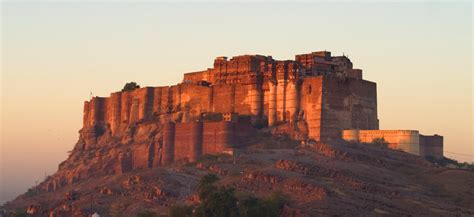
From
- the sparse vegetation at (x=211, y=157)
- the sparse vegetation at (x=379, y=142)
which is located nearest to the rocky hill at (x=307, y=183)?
the sparse vegetation at (x=211, y=157)

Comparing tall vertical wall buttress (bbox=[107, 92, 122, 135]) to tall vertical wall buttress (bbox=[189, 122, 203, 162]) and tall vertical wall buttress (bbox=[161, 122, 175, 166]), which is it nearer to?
tall vertical wall buttress (bbox=[161, 122, 175, 166])

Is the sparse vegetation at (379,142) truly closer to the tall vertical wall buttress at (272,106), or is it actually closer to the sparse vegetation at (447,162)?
the sparse vegetation at (447,162)

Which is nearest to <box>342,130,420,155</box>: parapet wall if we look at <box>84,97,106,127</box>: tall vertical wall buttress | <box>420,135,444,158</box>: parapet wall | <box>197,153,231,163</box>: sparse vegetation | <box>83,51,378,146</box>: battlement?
<box>83,51,378,146</box>: battlement

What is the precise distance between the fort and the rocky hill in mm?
1882

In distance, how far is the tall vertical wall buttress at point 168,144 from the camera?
86062 millimetres

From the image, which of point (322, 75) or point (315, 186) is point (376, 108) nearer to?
point (322, 75)

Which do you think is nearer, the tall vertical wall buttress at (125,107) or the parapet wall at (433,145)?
the parapet wall at (433,145)

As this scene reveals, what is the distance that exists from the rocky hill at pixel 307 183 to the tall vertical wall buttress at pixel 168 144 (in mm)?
2670

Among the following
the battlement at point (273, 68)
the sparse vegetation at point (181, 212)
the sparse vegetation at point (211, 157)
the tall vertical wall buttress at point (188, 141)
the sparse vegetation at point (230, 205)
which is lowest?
the sparse vegetation at point (181, 212)

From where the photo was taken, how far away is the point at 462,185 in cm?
7138

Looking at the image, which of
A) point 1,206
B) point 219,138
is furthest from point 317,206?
point 1,206

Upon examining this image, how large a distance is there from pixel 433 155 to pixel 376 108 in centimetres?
756

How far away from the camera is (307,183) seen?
215 ft

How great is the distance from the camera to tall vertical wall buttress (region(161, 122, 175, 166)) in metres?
86.1
